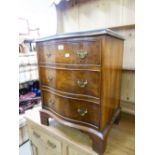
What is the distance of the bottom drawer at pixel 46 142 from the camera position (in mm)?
1052

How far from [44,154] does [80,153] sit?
459mm

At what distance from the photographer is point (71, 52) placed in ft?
2.84

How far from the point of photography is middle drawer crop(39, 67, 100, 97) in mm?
806

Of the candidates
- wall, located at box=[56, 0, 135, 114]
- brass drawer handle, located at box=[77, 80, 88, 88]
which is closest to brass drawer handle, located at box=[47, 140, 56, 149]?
brass drawer handle, located at box=[77, 80, 88, 88]

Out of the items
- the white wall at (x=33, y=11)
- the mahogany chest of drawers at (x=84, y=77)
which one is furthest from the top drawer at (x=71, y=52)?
the white wall at (x=33, y=11)

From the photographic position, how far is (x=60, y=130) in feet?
3.55

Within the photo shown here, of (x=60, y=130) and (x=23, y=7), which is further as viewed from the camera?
(x=23, y=7)

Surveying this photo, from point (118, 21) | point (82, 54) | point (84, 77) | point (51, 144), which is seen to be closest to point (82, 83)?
point (84, 77)

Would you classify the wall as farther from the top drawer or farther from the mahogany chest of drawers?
the top drawer

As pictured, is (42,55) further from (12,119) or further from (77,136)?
(12,119)

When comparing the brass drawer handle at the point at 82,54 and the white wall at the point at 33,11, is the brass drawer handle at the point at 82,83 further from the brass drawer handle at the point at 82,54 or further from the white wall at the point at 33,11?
the white wall at the point at 33,11

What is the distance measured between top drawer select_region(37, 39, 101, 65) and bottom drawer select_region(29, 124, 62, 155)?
1.90 ft

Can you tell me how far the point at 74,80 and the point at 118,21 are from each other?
2.31 feet

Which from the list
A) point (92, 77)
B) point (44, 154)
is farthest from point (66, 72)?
point (44, 154)
